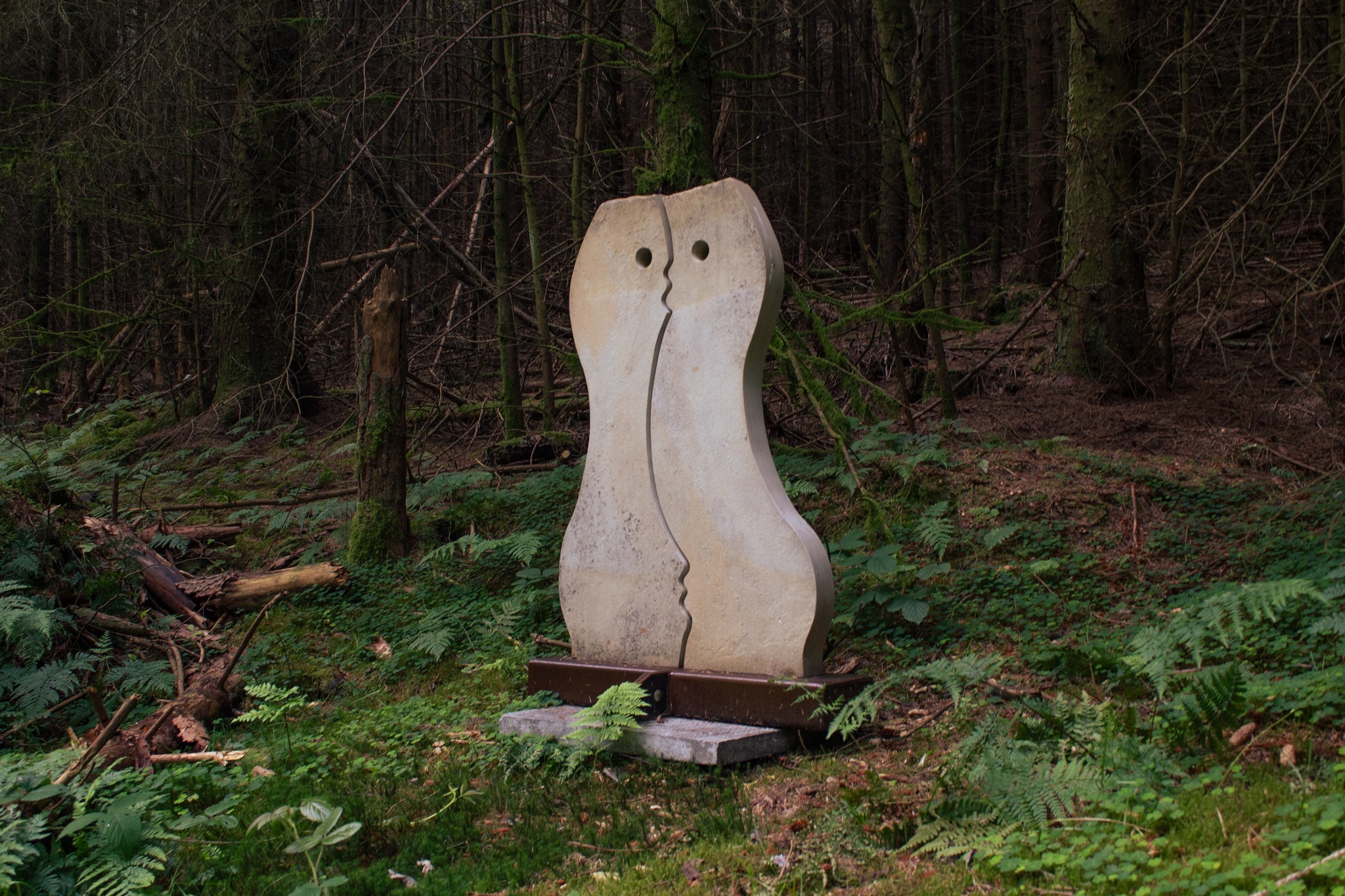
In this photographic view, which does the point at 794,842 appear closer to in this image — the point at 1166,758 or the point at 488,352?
the point at 1166,758

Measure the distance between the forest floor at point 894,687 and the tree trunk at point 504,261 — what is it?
0.84m

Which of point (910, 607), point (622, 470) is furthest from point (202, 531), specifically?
point (910, 607)

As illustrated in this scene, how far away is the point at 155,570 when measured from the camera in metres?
6.95

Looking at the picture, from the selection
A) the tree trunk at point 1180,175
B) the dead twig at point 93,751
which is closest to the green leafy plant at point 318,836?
the dead twig at point 93,751

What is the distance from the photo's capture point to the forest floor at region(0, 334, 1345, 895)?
2.97m

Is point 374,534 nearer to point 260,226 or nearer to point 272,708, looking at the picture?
point 272,708

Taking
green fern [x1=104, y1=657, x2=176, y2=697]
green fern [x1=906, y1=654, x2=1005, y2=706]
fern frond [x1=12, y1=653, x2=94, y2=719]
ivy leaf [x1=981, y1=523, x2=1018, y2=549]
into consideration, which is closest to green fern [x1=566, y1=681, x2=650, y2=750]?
green fern [x1=906, y1=654, x2=1005, y2=706]

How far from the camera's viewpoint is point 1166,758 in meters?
3.07

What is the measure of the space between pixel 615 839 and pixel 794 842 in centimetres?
69

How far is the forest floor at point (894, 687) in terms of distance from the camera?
297 cm

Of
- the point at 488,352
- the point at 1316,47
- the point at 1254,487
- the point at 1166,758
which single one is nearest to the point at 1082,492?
the point at 1254,487

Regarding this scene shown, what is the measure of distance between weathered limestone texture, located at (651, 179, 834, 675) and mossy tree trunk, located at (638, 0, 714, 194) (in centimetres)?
175

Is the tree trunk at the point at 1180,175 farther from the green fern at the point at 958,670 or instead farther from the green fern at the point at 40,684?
the green fern at the point at 40,684

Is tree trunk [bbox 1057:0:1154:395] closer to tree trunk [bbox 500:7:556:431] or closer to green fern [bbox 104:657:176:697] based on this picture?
tree trunk [bbox 500:7:556:431]
